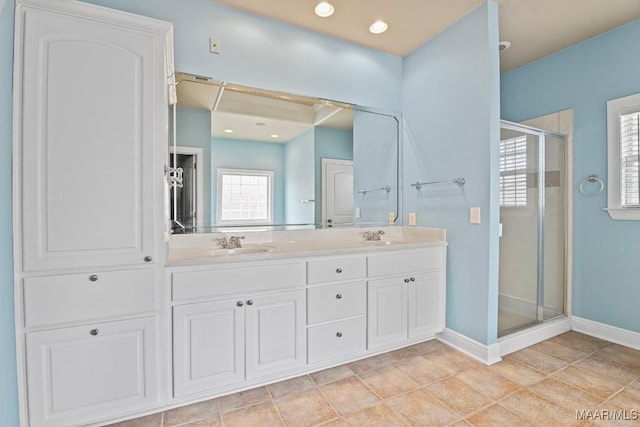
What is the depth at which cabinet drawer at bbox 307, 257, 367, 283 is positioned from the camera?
2.03 metres

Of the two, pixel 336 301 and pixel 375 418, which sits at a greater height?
pixel 336 301

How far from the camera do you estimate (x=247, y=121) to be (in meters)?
2.43

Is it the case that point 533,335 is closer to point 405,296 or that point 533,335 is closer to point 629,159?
point 405,296

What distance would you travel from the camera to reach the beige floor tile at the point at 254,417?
1614 millimetres

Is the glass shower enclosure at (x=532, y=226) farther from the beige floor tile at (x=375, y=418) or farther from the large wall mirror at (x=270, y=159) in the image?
the beige floor tile at (x=375, y=418)

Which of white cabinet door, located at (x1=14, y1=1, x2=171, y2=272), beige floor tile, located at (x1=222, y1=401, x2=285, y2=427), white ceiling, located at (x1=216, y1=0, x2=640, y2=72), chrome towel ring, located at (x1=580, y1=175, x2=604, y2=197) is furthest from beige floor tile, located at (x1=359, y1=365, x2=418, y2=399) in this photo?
white ceiling, located at (x1=216, y1=0, x2=640, y2=72)

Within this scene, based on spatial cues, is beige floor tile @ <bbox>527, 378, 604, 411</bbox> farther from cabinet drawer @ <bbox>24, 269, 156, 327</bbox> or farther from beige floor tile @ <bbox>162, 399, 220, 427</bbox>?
cabinet drawer @ <bbox>24, 269, 156, 327</bbox>

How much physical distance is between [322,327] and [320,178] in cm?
123

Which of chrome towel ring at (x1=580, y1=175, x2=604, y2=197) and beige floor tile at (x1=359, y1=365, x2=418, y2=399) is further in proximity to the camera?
chrome towel ring at (x1=580, y1=175, x2=604, y2=197)

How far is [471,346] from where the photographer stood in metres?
2.37

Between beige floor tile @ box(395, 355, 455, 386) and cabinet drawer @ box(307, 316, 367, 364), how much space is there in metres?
0.33

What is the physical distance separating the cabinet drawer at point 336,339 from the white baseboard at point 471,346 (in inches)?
32.0

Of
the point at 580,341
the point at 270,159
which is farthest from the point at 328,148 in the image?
the point at 580,341

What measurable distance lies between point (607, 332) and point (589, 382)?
3.24 feet
